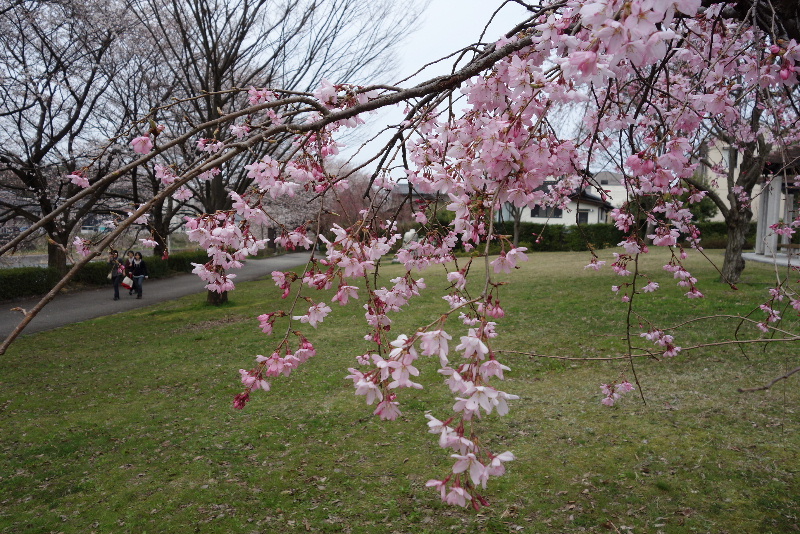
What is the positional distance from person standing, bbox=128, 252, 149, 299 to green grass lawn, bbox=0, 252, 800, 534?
207 inches

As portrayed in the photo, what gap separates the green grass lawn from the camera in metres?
3.25

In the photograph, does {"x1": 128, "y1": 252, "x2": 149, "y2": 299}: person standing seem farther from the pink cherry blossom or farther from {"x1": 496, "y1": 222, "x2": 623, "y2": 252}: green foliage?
{"x1": 496, "y1": 222, "x2": 623, "y2": 252}: green foliage

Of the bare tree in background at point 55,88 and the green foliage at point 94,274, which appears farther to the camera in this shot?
the green foliage at point 94,274

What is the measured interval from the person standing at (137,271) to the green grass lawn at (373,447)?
5.27 metres

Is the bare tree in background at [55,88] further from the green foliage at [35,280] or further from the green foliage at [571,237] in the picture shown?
the green foliage at [571,237]

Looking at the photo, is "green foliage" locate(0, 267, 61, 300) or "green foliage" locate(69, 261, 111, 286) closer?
"green foliage" locate(0, 267, 61, 300)

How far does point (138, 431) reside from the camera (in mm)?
4746

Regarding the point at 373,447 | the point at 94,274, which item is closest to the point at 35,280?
the point at 94,274

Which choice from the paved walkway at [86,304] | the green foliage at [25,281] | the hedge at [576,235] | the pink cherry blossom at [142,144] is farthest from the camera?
the hedge at [576,235]

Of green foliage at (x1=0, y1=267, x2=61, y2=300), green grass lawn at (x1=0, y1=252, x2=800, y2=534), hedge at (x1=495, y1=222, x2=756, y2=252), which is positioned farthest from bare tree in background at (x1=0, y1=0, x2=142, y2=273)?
hedge at (x1=495, y1=222, x2=756, y2=252)

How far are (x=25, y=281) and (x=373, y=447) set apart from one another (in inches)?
485

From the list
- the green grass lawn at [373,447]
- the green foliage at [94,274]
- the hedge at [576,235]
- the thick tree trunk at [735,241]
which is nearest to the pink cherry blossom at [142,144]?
the green grass lawn at [373,447]

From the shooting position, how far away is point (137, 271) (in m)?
12.9

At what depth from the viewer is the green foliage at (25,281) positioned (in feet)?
40.5
